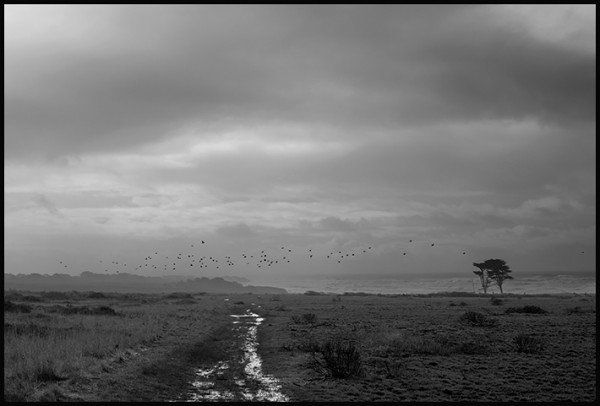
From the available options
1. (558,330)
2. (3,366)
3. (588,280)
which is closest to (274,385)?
(3,366)

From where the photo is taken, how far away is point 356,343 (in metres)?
24.7

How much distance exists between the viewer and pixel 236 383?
612 inches

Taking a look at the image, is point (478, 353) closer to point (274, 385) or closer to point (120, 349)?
point (274, 385)

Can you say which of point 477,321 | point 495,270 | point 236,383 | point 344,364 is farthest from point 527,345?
point 495,270

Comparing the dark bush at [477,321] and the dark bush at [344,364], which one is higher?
the dark bush at [344,364]

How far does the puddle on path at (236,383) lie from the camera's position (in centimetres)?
1370

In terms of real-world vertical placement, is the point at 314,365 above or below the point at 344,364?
below

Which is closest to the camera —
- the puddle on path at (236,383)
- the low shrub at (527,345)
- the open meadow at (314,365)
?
the puddle on path at (236,383)

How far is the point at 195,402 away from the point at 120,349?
8939 millimetres

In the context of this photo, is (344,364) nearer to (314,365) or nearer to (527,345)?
(314,365)

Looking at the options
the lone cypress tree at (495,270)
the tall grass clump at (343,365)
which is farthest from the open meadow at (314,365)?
the lone cypress tree at (495,270)

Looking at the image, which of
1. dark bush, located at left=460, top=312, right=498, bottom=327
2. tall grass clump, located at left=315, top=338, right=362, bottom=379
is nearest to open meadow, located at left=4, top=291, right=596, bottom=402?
tall grass clump, located at left=315, top=338, right=362, bottom=379

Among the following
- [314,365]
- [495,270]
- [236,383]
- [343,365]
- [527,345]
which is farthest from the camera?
[495,270]

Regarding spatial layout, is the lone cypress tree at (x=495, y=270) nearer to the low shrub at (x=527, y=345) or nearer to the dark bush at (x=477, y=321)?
the dark bush at (x=477, y=321)
